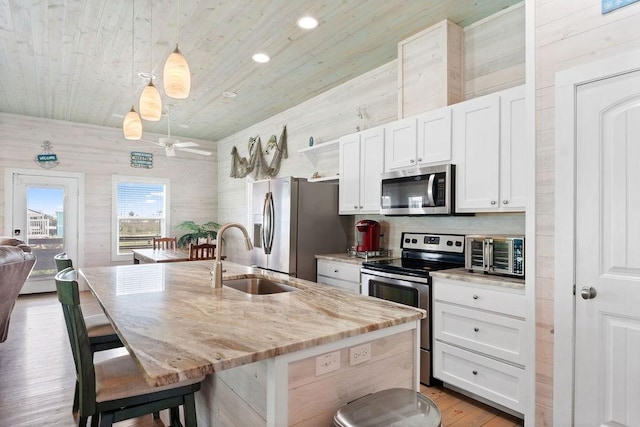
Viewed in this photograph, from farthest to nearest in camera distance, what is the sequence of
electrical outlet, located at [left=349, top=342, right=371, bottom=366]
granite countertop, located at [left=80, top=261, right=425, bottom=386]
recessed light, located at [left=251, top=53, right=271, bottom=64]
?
recessed light, located at [left=251, top=53, right=271, bottom=64] → electrical outlet, located at [left=349, top=342, right=371, bottom=366] → granite countertop, located at [left=80, top=261, right=425, bottom=386]

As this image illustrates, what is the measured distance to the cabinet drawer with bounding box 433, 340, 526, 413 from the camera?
2346mm

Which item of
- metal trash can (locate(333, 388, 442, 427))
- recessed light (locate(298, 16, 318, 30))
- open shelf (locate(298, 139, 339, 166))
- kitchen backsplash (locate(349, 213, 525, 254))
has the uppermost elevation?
recessed light (locate(298, 16, 318, 30))

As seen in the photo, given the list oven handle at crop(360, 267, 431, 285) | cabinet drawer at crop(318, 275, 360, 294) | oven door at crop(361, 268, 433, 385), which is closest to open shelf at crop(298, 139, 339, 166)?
cabinet drawer at crop(318, 275, 360, 294)

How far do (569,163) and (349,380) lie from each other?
65.6 inches

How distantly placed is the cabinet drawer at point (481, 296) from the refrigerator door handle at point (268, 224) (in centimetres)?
209

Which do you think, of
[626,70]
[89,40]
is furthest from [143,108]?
[626,70]

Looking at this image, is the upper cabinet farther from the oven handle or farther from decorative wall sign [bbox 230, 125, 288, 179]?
decorative wall sign [bbox 230, 125, 288, 179]

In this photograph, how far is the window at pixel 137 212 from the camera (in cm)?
689

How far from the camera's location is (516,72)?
290 cm

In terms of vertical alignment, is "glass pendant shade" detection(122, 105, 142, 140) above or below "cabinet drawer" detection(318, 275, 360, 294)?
above

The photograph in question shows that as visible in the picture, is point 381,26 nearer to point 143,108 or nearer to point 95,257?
point 143,108

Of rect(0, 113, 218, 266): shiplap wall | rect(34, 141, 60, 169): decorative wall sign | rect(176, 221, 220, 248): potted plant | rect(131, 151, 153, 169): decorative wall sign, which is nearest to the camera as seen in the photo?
rect(0, 113, 218, 266): shiplap wall

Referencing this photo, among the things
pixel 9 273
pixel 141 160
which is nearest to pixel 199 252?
pixel 9 273

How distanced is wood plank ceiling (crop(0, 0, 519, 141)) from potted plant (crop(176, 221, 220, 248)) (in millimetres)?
2688
